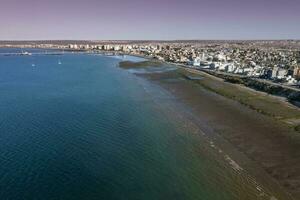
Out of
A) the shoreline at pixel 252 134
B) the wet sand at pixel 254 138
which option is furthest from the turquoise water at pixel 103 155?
the shoreline at pixel 252 134

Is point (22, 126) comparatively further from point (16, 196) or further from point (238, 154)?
point (238, 154)

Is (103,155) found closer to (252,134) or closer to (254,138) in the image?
(254,138)

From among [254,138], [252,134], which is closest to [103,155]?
[254,138]

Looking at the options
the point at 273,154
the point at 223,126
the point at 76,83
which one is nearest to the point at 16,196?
the point at 273,154

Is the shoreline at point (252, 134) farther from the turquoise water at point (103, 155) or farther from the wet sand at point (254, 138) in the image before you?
the turquoise water at point (103, 155)

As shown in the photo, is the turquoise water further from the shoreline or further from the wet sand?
the shoreline

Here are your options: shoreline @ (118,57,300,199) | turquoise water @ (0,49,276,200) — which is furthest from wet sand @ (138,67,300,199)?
turquoise water @ (0,49,276,200)
